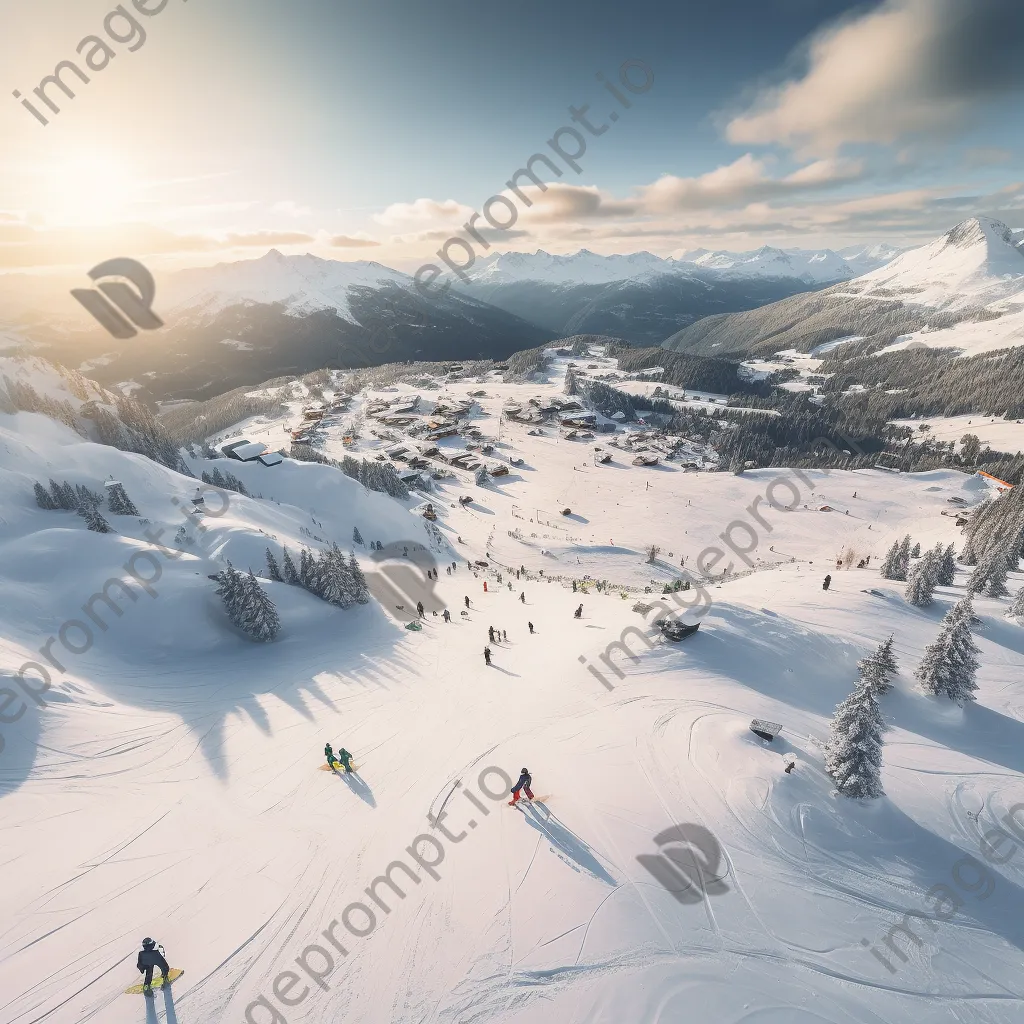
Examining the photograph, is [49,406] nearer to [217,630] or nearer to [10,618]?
[10,618]

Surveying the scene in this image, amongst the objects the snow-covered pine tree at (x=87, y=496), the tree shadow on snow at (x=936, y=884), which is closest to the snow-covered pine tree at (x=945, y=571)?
the tree shadow on snow at (x=936, y=884)

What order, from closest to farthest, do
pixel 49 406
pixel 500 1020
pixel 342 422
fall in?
pixel 500 1020
pixel 49 406
pixel 342 422

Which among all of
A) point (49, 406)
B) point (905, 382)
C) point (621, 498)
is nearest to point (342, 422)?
point (49, 406)

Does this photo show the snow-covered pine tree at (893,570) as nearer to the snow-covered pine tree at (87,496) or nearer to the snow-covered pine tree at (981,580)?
the snow-covered pine tree at (981,580)

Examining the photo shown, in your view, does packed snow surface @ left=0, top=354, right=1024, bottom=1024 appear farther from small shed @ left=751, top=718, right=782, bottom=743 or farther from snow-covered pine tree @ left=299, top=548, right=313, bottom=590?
snow-covered pine tree @ left=299, top=548, right=313, bottom=590

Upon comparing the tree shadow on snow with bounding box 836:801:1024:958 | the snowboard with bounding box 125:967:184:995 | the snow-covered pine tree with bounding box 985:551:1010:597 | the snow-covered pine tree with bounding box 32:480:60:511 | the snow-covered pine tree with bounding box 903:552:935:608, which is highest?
the snow-covered pine tree with bounding box 985:551:1010:597

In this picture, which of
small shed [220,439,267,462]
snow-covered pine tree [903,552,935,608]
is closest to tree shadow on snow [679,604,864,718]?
snow-covered pine tree [903,552,935,608]

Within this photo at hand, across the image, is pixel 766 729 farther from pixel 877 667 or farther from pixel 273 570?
pixel 273 570
